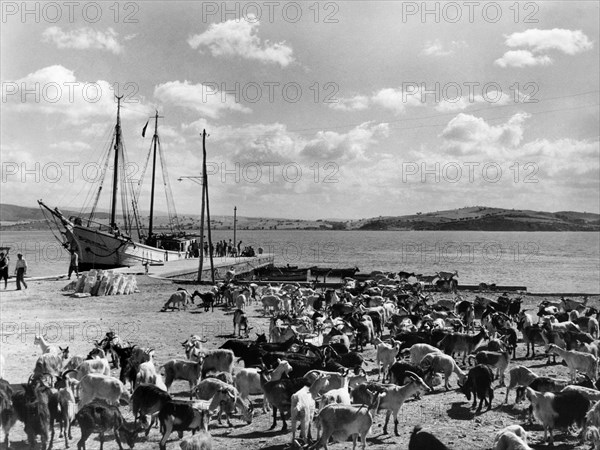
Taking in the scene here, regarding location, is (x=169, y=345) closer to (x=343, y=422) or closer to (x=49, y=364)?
(x=49, y=364)

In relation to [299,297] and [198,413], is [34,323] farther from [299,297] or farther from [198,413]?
[198,413]

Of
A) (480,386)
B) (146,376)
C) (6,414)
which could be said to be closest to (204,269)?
(146,376)

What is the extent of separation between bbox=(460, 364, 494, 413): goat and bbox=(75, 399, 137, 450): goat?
700cm

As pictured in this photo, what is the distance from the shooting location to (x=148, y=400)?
10250 mm

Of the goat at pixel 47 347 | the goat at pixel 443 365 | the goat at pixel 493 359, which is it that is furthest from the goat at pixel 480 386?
the goat at pixel 47 347

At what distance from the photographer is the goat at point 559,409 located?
1021 cm

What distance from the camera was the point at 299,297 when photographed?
26688 millimetres

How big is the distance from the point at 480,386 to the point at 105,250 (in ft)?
149

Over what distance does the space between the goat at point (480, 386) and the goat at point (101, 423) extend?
7.00 m

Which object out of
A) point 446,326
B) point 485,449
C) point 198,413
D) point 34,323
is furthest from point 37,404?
point 446,326

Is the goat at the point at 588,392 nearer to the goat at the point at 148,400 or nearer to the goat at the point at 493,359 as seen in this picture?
the goat at the point at 493,359

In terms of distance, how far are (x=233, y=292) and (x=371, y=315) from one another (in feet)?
30.1

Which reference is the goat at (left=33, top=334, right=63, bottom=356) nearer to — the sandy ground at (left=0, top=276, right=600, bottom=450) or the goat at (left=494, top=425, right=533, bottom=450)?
the sandy ground at (left=0, top=276, right=600, bottom=450)

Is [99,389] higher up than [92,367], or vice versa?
[92,367]
